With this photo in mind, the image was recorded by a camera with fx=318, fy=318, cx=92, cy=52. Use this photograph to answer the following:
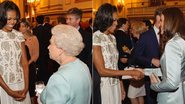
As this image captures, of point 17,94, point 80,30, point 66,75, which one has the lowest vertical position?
point 17,94

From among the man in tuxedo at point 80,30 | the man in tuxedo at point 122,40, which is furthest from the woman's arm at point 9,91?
the man in tuxedo at point 122,40

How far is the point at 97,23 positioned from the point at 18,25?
0.44 metres

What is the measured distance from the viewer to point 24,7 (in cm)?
176

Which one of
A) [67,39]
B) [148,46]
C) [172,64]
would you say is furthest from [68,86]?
[148,46]

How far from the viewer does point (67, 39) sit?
1126 mm

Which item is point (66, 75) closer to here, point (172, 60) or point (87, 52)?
point (172, 60)

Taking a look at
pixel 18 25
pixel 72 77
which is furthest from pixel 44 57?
pixel 72 77

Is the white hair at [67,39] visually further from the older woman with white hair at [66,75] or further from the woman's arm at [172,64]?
the woman's arm at [172,64]

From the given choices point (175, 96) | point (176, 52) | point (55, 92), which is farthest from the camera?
point (175, 96)

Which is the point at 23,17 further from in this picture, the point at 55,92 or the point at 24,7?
the point at 55,92

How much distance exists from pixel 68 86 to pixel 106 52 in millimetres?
634

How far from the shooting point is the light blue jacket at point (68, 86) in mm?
1078

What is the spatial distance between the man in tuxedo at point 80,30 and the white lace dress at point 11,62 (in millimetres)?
290

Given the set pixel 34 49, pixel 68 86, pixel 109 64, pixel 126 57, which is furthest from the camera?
pixel 126 57
